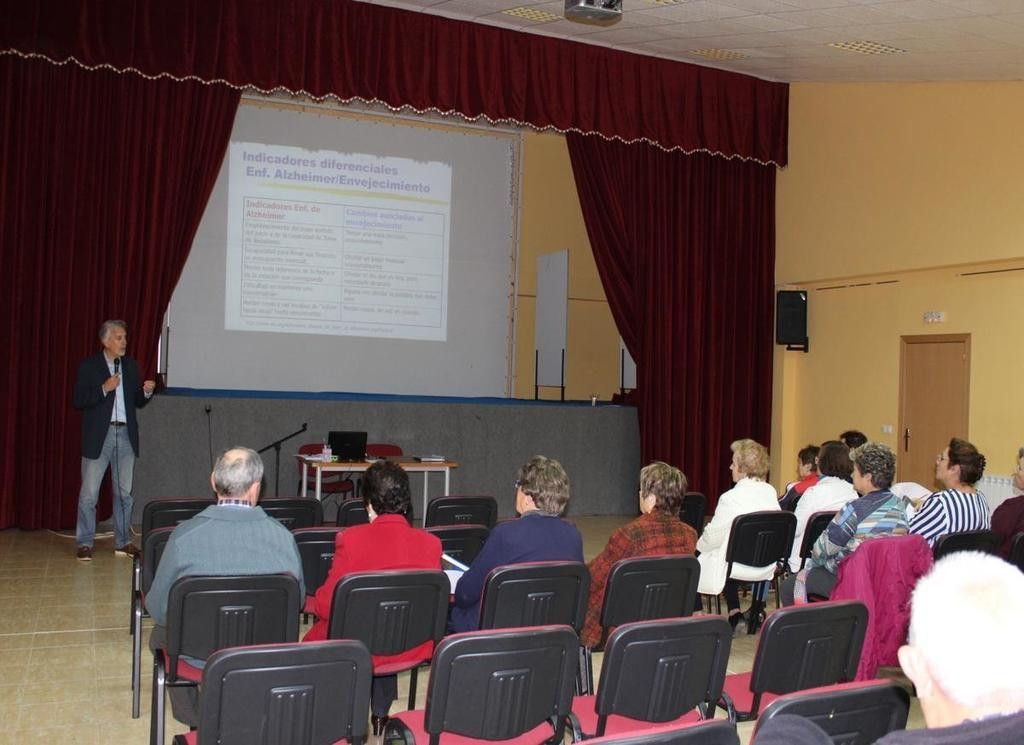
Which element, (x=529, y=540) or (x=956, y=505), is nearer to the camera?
(x=529, y=540)

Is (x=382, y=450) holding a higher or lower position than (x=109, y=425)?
lower

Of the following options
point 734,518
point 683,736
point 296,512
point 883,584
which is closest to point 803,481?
point 734,518

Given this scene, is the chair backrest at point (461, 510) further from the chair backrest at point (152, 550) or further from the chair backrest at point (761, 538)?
the chair backrest at point (152, 550)

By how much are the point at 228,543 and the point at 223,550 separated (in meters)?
0.03

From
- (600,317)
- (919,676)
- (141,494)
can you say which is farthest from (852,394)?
(919,676)

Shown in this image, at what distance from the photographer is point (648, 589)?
3.52 meters

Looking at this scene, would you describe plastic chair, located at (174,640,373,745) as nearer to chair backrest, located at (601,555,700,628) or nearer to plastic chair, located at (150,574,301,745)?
plastic chair, located at (150,574,301,745)

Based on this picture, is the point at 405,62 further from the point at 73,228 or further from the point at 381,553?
the point at 381,553

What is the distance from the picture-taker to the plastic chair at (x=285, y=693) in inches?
86.2

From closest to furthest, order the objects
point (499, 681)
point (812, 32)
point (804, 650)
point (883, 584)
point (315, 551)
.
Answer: point (499, 681)
point (804, 650)
point (883, 584)
point (315, 551)
point (812, 32)

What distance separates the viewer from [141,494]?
7.96 m

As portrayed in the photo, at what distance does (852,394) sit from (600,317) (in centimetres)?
348

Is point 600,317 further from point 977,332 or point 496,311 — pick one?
point 977,332

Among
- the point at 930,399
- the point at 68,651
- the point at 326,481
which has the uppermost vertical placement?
the point at 930,399
